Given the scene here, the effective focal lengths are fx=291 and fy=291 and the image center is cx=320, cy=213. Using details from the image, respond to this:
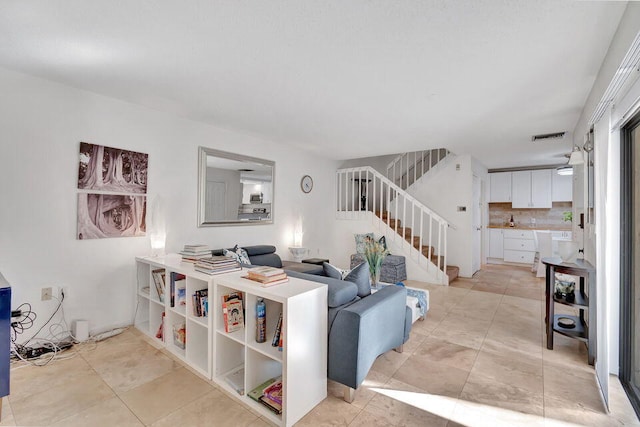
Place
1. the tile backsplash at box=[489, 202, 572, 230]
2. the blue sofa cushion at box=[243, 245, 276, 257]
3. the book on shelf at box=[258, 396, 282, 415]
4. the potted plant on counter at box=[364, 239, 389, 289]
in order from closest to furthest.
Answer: the book on shelf at box=[258, 396, 282, 415] → the potted plant on counter at box=[364, 239, 389, 289] → the blue sofa cushion at box=[243, 245, 276, 257] → the tile backsplash at box=[489, 202, 572, 230]

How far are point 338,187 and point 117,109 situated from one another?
14.1 feet

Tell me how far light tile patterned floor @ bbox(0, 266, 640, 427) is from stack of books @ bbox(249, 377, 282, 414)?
9cm

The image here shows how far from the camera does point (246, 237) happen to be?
4.38 m

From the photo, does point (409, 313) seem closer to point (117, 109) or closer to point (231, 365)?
point (231, 365)

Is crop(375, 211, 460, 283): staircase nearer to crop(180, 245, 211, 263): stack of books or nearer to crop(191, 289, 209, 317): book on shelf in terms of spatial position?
crop(180, 245, 211, 263): stack of books

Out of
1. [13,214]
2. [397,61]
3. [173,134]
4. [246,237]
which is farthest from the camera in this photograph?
[246,237]

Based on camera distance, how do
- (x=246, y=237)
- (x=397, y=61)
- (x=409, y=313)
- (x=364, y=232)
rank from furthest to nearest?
(x=364, y=232), (x=246, y=237), (x=409, y=313), (x=397, y=61)

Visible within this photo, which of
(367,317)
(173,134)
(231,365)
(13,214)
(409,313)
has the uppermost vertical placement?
(173,134)

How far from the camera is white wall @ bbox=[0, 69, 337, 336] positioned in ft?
7.89

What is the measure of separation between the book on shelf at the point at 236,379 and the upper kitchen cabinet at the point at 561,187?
7.60 meters

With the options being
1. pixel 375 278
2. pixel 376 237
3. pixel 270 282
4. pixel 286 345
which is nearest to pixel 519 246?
pixel 376 237

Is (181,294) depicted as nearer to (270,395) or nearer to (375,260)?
(270,395)

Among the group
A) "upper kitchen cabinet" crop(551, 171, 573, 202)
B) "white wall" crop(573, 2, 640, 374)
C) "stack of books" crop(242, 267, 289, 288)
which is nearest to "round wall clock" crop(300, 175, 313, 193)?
"stack of books" crop(242, 267, 289, 288)

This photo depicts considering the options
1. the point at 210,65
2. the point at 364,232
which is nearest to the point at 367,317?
the point at 210,65
